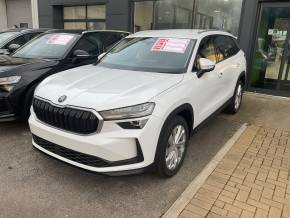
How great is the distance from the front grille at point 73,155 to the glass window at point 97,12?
28.7 ft

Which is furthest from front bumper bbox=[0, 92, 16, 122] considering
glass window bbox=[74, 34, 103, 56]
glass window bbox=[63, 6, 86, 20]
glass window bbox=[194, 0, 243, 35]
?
glass window bbox=[63, 6, 86, 20]

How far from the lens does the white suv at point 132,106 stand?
2.98m

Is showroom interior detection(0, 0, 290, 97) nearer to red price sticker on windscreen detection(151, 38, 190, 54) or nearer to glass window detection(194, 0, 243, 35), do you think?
glass window detection(194, 0, 243, 35)


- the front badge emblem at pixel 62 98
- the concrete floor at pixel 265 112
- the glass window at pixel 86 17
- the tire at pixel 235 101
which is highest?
the glass window at pixel 86 17

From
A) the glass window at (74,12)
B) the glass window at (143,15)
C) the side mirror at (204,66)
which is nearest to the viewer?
the side mirror at (204,66)

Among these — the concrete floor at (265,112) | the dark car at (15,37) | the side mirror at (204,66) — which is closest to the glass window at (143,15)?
the dark car at (15,37)

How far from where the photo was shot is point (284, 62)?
25.0 feet

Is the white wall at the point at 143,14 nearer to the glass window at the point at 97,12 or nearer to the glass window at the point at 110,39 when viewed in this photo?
the glass window at the point at 97,12

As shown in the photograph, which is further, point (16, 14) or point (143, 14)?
point (16, 14)

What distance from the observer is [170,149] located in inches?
137

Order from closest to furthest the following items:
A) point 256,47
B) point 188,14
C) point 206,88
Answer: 1. point 206,88
2. point 256,47
3. point 188,14

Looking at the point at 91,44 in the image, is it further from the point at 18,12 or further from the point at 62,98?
the point at 18,12

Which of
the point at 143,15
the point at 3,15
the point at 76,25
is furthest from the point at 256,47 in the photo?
the point at 3,15

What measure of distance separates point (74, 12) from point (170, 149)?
10512 mm
